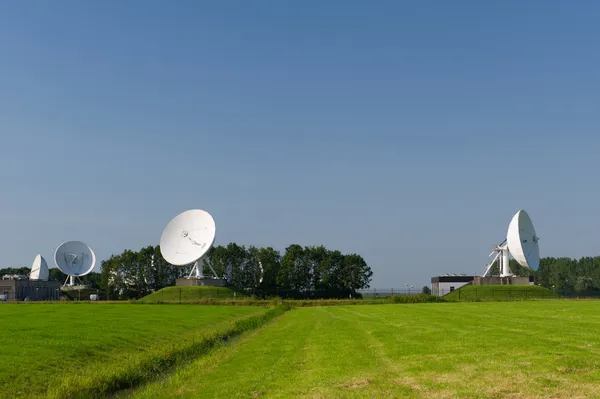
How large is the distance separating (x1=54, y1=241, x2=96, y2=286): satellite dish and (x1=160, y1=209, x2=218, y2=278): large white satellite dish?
A: 3886 cm

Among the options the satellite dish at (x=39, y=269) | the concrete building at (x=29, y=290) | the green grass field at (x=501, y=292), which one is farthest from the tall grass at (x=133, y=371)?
the satellite dish at (x=39, y=269)

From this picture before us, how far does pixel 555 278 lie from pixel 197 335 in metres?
181

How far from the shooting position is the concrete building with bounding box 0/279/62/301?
131500 mm

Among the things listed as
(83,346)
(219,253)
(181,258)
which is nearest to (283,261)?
(219,253)

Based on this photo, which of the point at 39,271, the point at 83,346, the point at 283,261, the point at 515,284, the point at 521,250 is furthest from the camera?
the point at 39,271

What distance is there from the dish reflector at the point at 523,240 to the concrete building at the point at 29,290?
101887mm

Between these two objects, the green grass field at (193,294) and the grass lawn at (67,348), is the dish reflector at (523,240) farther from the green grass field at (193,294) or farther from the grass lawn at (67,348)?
the grass lawn at (67,348)

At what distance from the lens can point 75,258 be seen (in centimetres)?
14612

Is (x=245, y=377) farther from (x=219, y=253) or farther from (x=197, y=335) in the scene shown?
(x=219, y=253)

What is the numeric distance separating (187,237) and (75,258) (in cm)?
4518

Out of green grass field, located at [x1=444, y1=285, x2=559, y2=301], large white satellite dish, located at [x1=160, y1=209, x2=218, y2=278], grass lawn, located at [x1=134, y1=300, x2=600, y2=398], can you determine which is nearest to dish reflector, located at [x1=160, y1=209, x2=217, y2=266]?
large white satellite dish, located at [x1=160, y1=209, x2=218, y2=278]

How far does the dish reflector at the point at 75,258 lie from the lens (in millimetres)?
143500

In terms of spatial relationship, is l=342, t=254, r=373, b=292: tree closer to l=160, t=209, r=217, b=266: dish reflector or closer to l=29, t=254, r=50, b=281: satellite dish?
l=160, t=209, r=217, b=266: dish reflector

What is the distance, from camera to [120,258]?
146875 mm
